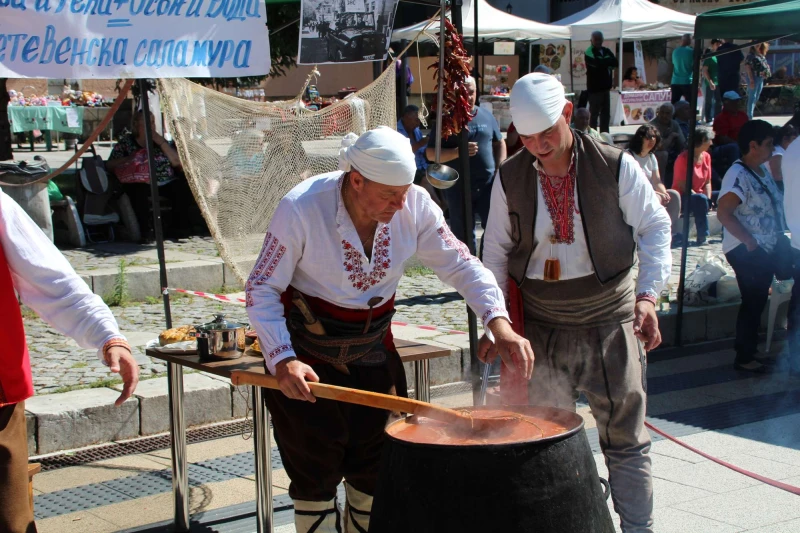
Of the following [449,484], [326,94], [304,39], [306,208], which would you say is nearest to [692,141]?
[304,39]

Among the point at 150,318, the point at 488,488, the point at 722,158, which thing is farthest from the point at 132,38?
the point at 722,158

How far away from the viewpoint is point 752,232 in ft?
22.6

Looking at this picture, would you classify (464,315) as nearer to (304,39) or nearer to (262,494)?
(304,39)

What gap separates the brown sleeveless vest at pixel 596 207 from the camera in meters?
3.42

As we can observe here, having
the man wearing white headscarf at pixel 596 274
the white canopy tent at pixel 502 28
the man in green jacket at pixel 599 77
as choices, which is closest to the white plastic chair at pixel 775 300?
the man wearing white headscarf at pixel 596 274

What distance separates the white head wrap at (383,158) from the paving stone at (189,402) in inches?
112

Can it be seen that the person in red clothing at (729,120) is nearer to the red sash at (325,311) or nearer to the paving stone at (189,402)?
the paving stone at (189,402)

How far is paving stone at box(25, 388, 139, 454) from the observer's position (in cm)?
503

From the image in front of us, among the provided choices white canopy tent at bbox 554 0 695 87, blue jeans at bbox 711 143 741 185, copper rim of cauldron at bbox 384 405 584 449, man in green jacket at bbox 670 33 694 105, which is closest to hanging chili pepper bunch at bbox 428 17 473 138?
copper rim of cauldron at bbox 384 405 584 449

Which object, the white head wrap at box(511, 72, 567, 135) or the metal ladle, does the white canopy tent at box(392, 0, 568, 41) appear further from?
the white head wrap at box(511, 72, 567, 135)

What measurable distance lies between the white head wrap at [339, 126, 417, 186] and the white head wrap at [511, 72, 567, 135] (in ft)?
1.73

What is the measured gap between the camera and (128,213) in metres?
9.98

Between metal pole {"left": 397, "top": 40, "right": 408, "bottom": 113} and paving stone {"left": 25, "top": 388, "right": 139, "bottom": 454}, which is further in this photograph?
metal pole {"left": 397, "top": 40, "right": 408, "bottom": 113}

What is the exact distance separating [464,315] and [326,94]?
19865 mm
